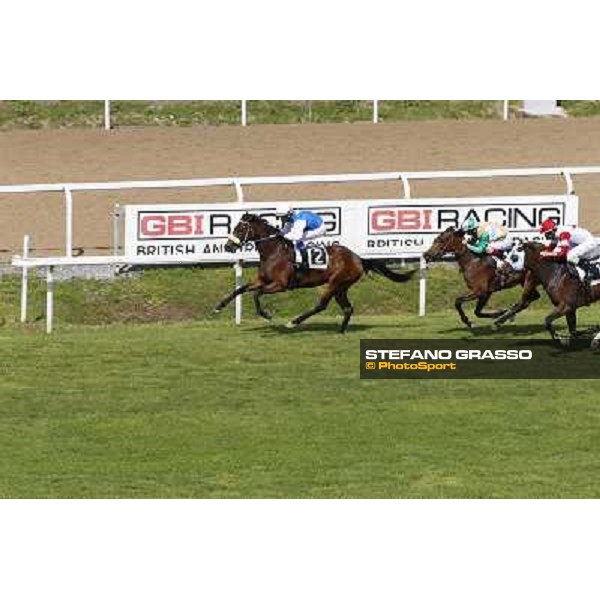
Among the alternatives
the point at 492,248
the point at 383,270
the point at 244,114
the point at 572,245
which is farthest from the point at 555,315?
the point at 244,114

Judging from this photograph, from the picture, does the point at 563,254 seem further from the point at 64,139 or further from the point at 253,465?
the point at 64,139

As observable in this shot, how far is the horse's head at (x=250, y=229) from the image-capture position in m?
20.8

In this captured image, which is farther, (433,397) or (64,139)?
(64,139)


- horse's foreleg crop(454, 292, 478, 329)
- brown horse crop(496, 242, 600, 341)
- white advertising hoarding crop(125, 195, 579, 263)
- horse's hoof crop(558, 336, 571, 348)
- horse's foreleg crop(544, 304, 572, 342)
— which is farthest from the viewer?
white advertising hoarding crop(125, 195, 579, 263)

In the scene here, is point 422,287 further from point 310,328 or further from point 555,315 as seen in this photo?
point 555,315

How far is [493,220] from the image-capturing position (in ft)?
75.4

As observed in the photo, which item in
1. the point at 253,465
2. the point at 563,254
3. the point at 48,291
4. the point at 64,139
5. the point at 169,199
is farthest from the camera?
the point at 64,139

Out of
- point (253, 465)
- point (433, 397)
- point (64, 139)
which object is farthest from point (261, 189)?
point (253, 465)

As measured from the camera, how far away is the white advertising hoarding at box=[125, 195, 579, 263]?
74.6 feet

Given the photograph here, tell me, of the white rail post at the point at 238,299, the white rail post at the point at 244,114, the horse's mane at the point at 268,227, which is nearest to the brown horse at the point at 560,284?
the horse's mane at the point at 268,227

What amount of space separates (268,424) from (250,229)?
184 inches

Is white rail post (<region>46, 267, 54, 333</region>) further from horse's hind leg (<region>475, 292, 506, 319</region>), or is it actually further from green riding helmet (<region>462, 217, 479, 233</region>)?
horse's hind leg (<region>475, 292, 506, 319</region>)

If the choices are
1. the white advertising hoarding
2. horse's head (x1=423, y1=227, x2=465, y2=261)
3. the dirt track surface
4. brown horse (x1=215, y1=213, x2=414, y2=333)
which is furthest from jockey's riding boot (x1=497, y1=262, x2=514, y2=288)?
the dirt track surface

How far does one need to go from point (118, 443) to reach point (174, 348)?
4276 mm
